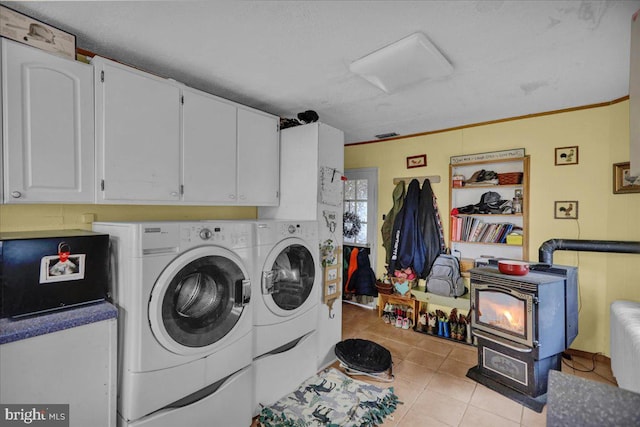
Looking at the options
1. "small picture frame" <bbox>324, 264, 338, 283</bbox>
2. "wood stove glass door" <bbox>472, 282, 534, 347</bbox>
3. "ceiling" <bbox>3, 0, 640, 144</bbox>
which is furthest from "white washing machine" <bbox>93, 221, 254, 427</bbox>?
"wood stove glass door" <bbox>472, 282, 534, 347</bbox>

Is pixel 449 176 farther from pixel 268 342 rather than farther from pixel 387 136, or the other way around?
pixel 268 342

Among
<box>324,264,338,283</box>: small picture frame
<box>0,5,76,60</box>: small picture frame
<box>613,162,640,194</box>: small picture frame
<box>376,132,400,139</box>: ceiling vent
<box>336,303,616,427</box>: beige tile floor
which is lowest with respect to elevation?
<box>336,303,616,427</box>: beige tile floor

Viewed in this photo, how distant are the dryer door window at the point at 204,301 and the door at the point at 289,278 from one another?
0.79 feet

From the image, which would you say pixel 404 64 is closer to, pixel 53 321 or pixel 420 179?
pixel 420 179

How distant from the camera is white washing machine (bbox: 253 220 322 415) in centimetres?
198

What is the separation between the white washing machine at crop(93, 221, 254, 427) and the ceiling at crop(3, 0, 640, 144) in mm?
1015

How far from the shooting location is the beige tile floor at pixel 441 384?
1918 mm

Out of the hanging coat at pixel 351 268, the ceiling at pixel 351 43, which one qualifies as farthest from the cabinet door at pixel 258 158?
the hanging coat at pixel 351 268

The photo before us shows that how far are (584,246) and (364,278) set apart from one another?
2244mm

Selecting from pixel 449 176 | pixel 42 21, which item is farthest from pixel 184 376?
pixel 449 176

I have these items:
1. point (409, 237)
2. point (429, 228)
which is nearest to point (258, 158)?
point (409, 237)

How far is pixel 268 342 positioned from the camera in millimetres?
2035

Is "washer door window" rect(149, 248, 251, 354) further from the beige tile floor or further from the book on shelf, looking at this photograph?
the book on shelf

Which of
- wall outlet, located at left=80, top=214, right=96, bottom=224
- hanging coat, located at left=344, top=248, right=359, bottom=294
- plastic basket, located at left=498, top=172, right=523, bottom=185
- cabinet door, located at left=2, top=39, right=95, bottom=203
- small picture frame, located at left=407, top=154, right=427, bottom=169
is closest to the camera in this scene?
cabinet door, located at left=2, top=39, right=95, bottom=203
